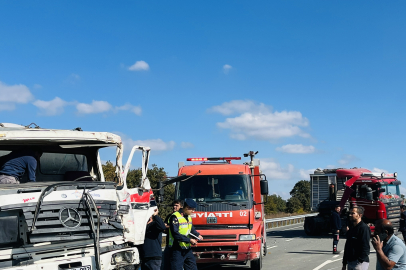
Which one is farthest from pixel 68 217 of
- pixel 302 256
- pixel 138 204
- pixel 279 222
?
pixel 279 222

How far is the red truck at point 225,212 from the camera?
1055 centimetres

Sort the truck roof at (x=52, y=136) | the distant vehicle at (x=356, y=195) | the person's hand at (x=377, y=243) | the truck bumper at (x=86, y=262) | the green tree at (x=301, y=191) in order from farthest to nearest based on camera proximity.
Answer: the green tree at (x=301, y=191)
the distant vehicle at (x=356, y=195)
the truck roof at (x=52, y=136)
the truck bumper at (x=86, y=262)
the person's hand at (x=377, y=243)

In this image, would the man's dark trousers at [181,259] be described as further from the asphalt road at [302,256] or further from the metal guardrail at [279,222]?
the metal guardrail at [279,222]

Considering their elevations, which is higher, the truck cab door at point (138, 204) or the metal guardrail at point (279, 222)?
the truck cab door at point (138, 204)

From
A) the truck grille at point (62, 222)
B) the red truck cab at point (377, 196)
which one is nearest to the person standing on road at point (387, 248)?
the truck grille at point (62, 222)

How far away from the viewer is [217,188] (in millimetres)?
11414

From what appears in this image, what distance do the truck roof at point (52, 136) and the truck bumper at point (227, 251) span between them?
395 centimetres

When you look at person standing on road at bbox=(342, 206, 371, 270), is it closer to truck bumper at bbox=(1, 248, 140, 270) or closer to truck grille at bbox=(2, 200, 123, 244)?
truck bumper at bbox=(1, 248, 140, 270)

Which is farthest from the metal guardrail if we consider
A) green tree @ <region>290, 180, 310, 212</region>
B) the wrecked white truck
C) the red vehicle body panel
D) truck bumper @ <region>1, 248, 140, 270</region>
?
green tree @ <region>290, 180, 310, 212</region>

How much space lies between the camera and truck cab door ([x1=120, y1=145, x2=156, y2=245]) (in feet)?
24.2

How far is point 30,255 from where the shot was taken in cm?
597

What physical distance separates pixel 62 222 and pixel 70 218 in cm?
13

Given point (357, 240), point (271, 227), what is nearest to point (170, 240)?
point (357, 240)

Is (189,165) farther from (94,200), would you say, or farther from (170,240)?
(94,200)
